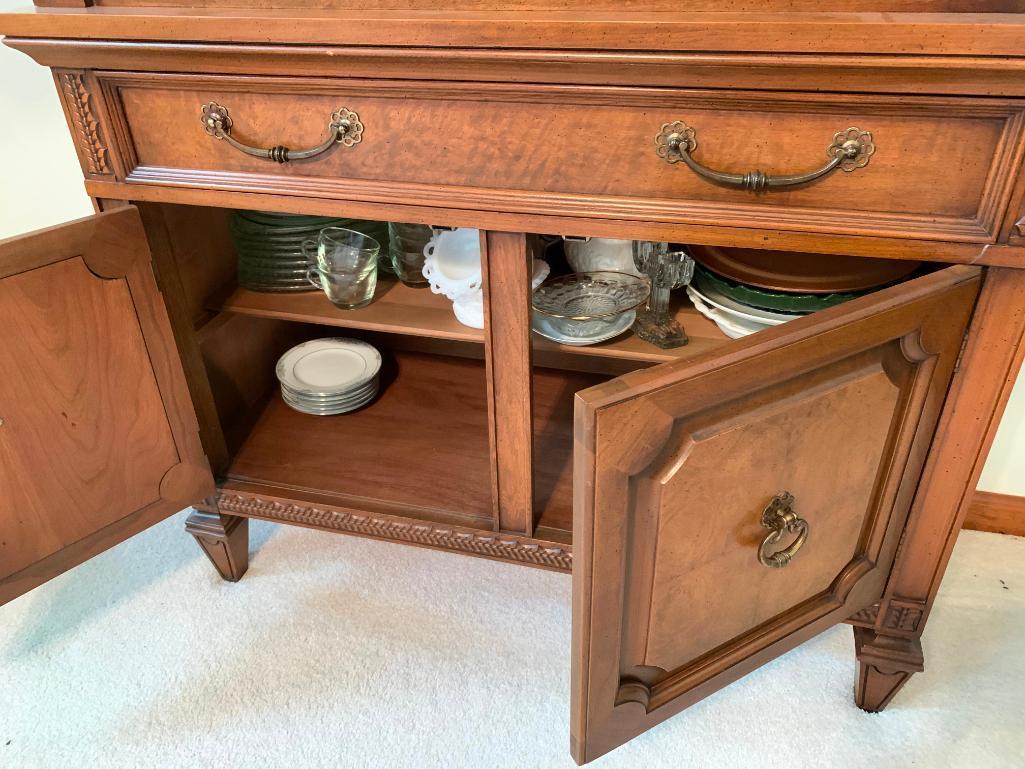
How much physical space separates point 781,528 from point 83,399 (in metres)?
0.87

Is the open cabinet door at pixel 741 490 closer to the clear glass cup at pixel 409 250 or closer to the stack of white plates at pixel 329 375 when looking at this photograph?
the clear glass cup at pixel 409 250

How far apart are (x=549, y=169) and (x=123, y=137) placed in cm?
55

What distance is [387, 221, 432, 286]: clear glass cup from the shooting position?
1.22m

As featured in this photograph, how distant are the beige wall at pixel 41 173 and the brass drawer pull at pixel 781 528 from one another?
28.9 inches

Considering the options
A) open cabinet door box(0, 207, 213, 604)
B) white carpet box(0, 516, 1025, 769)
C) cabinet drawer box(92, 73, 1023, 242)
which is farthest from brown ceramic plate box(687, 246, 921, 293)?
open cabinet door box(0, 207, 213, 604)

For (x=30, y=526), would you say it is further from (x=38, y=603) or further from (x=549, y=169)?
(x=549, y=169)

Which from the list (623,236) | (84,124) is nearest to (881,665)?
(623,236)

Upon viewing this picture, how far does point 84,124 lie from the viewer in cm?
99

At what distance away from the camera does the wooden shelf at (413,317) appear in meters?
1.07

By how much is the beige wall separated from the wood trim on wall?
0.02 meters

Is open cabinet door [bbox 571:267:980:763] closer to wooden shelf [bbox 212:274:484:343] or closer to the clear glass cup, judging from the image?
wooden shelf [bbox 212:274:484:343]

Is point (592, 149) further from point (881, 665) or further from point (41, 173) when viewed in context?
point (41, 173)

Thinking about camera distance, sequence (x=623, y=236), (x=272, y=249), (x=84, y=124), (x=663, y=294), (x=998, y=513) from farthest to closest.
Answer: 1. (x=998, y=513)
2. (x=272, y=249)
3. (x=663, y=294)
4. (x=84, y=124)
5. (x=623, y=236)

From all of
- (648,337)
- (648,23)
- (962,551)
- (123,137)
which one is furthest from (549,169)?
(962,551)
